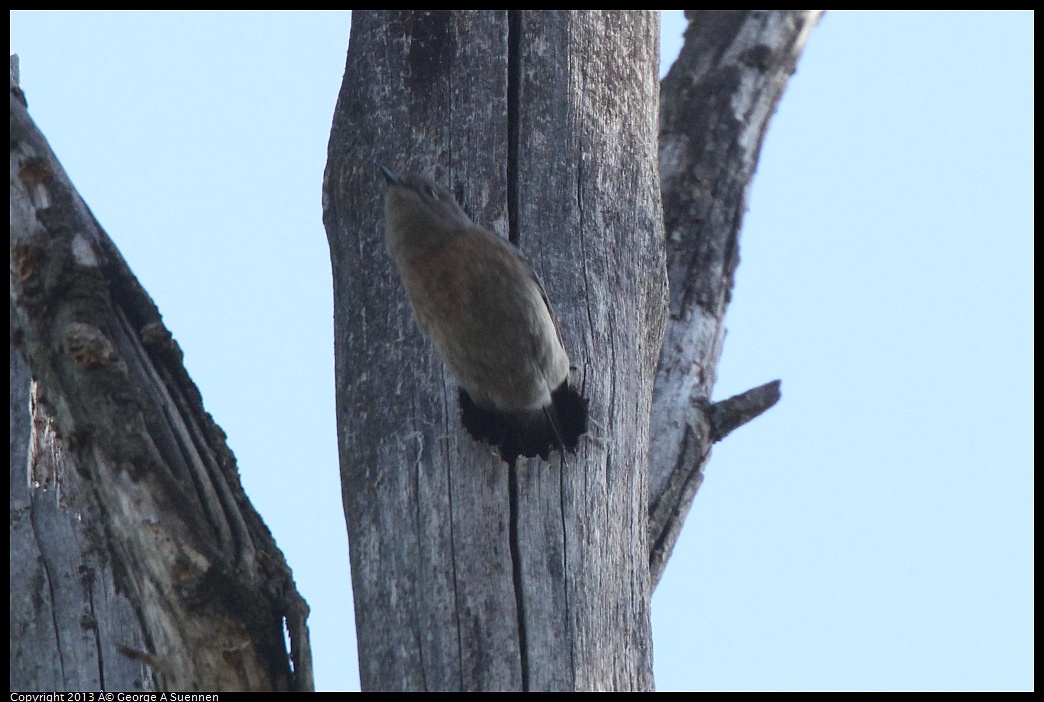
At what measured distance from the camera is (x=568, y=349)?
3.74 m

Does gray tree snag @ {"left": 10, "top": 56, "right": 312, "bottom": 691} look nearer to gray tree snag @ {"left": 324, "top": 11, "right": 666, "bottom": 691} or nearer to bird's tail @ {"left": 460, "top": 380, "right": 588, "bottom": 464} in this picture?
gray tree snag @ {"left": 324, "top": 11, "right": 666, "bottom": 691}

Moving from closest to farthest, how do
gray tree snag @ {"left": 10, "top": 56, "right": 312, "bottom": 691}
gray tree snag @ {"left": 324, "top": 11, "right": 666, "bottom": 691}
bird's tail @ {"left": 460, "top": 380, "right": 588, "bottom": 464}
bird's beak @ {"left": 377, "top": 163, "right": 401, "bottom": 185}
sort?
1. gray tree snag @ {"left": 10, "top": 56, "right": 312, "bottom": 691}
2. gray tree snag @ {"left": 324, "top": 11, "right": 666, "bottom": 691}
3. bird's tail @ {"left": 460, "top": 380, "right": 588, "bottom": 464}
4. bird's beak @ {"left": 377, "top": 163, "right": 401, "bottom": 185}

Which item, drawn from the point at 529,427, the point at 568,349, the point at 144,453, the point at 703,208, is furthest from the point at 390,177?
the point at 703,208

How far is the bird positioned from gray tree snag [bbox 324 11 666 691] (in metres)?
0.07

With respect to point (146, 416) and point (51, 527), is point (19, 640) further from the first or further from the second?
point (146, 416)

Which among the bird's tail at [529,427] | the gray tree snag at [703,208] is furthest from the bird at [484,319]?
the gray tree snag at [703,208]

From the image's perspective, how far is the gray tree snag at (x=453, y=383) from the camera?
3.31 m

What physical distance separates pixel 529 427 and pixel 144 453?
3.70ft

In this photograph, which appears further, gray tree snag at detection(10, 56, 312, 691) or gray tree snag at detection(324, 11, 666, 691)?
gray tree snag at detection(324, 11, 666, 691)

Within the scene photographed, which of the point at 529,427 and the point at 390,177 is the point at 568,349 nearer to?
the point at 529,427

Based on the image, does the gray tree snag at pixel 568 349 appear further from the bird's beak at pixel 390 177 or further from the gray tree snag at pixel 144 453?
the gray tree snag at pixel 144 453

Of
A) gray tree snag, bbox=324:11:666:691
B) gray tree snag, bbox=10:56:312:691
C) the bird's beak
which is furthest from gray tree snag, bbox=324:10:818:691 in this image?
gray tree snag, bbox=10:56:312:691

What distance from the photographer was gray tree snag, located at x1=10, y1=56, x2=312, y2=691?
294cm

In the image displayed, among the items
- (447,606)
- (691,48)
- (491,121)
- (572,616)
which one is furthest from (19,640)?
(691,48)
